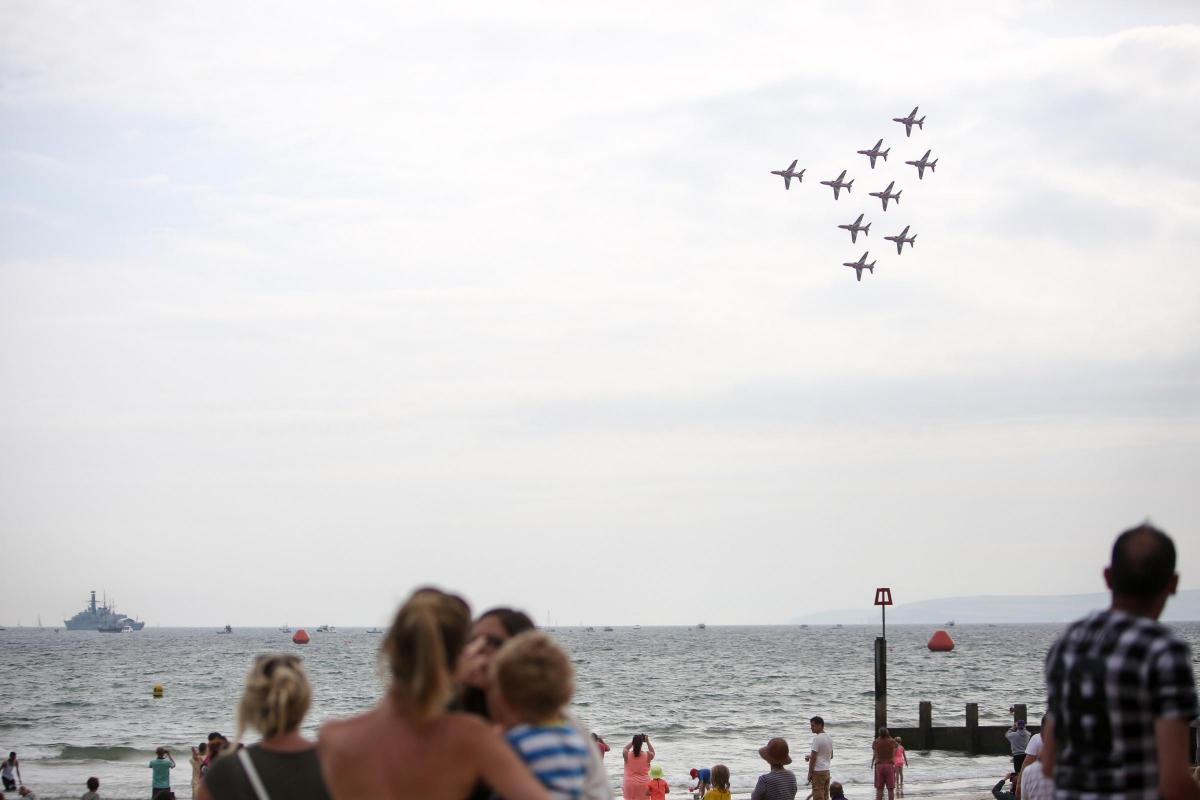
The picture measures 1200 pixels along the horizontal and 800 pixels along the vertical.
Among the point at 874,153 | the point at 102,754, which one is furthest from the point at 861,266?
the point at 102,754

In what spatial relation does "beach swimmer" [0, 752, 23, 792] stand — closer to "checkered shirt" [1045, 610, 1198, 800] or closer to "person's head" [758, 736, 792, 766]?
"person's head" [758, 736, 792, 766]

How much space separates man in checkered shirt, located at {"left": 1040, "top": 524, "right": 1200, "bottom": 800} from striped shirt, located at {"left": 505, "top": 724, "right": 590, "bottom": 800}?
54.9 inches

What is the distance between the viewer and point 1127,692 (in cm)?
350

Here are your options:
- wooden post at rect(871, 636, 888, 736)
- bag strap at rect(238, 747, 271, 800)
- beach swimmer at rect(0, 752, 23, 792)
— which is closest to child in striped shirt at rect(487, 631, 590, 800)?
bag strap at rect(238, 747, 271, 800)

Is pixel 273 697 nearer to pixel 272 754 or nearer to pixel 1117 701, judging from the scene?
pixel 272 754

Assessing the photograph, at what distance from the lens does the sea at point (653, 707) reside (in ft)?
111

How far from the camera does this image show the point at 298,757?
4.03 m

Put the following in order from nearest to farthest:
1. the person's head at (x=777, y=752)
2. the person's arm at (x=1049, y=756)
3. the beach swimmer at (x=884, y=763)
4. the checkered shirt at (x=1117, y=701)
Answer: the checkered shirt at (x=1117, y=701)
the person's arm at (x=1049, y=756)
the person's head at (x=777, y=752)
the beach swimmer at (x=884, y=763)

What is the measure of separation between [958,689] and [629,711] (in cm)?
2388

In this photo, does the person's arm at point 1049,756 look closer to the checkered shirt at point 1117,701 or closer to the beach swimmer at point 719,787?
the checkered shirt at point 1117,701

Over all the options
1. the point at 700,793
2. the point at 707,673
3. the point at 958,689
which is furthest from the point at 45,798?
the point at 707,673

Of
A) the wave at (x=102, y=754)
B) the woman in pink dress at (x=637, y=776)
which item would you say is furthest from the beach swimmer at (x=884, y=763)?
the wave at (x=102, y=754)

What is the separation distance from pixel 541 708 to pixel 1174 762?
1.67 meters

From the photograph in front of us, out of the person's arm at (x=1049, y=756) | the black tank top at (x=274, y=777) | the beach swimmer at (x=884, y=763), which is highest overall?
the person's arm at (x=1049, y=756)
